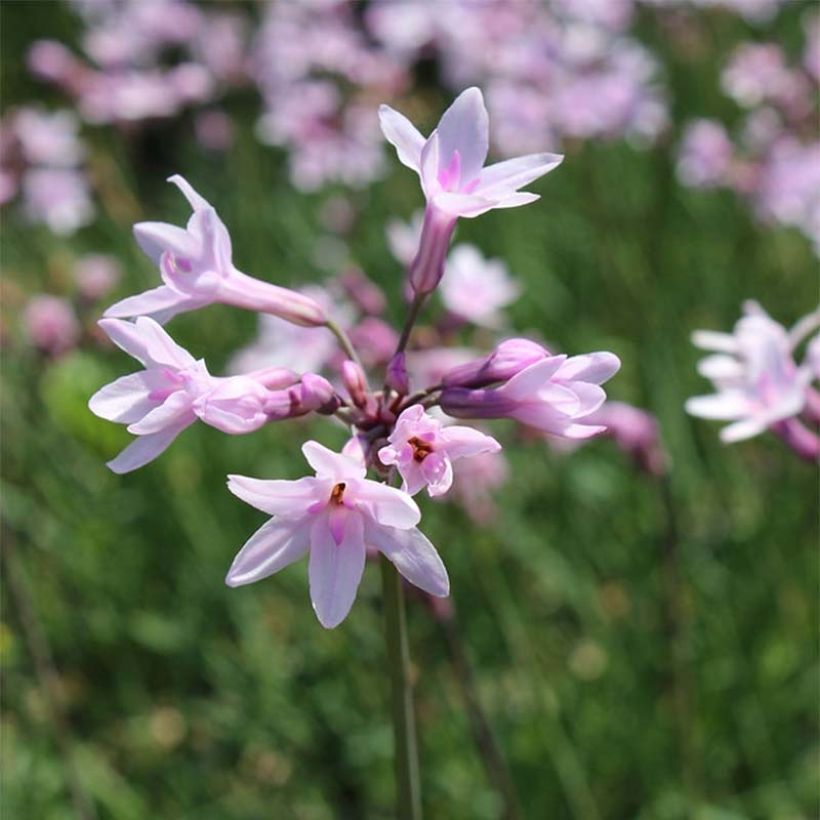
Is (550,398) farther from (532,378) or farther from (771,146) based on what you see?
(771,146)

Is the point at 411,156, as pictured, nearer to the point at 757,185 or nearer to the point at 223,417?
the point at 223,417

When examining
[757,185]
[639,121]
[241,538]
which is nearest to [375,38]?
[639,121]

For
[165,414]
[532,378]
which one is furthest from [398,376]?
[165,414]

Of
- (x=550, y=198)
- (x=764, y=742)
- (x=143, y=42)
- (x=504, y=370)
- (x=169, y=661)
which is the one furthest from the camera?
(x=550, y=198)

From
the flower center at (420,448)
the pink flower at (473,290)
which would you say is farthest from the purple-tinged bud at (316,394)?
the pink flower at (473,290)

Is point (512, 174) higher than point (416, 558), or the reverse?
point (512, 174)

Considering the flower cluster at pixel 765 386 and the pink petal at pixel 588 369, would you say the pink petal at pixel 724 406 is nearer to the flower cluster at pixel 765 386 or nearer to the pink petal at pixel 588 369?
the flower cluster at pixel 765 386
